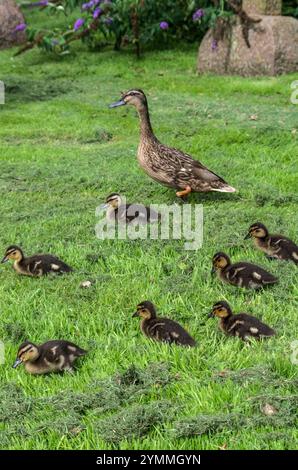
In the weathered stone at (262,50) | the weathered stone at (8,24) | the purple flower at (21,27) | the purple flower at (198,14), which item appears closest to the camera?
the weathered stone at (262,50)

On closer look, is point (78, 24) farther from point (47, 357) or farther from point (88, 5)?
point (47, 357)

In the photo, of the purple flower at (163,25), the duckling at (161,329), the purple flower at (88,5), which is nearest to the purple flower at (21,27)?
the purple flower at (88,5)

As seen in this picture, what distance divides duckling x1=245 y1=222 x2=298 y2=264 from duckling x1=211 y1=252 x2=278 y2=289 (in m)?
0.51

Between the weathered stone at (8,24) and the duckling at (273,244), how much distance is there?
13929mm

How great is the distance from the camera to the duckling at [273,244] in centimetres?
670

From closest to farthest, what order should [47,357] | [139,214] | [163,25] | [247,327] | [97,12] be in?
[47,357] → [247,327] → [139,214] → [97,12] → [163,25]

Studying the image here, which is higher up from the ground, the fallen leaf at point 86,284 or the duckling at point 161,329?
the fallen leaf at point 86,284

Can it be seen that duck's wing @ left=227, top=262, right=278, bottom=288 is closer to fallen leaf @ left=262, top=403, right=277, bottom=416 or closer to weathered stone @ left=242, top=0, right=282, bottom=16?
A: fallen leaf @ left=262, top=403, right=277, bottom=416

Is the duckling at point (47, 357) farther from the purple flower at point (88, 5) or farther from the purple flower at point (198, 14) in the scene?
the purple flower at point (88, 5)

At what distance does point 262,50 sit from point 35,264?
380 inches

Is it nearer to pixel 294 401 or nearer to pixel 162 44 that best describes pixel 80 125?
pixel 162 44

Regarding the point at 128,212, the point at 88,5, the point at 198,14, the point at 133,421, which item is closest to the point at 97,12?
the point at 88,5

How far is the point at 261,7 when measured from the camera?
50.9 ft

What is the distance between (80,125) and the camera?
12602mm
